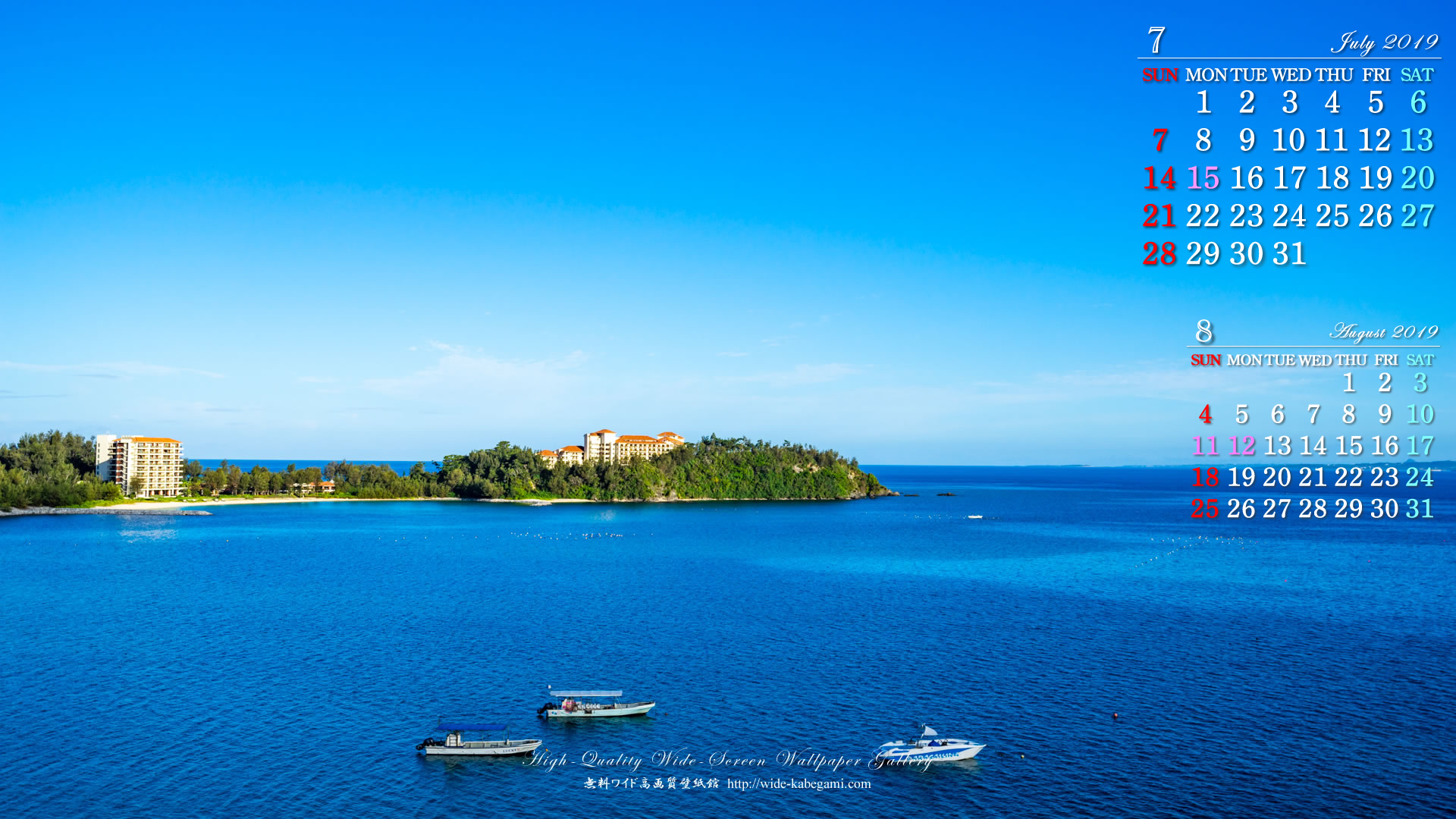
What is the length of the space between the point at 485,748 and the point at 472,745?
0.62m

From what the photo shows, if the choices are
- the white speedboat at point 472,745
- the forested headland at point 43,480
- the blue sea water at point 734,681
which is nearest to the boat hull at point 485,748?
the white speedboat at point 472,745

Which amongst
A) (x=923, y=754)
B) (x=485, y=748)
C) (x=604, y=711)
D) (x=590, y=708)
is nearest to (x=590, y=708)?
(x=590, y=708)

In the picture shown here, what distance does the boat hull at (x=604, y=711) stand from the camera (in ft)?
142

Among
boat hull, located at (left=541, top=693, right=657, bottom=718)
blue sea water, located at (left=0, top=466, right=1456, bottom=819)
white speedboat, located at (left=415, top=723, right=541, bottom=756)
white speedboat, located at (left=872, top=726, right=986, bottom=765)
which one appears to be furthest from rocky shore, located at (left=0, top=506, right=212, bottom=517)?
white speedboat, located at (left=872, top=726, right=986, bottom=765)

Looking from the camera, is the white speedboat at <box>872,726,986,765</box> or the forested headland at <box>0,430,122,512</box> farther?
the forested headland at <box>0,430,122,512</box>

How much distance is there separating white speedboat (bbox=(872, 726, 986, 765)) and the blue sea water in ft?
2.12

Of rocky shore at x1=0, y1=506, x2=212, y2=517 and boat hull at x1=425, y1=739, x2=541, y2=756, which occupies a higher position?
rocky shore at x1=0, y1=506, x2=212, y2=517

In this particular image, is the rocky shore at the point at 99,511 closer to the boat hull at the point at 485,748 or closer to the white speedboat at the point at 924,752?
the boat hull at the point at 485,748

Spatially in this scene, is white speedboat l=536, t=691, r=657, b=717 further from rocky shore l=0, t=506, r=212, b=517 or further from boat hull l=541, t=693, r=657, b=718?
rocky shore l=0, t=506, r=212, b=517

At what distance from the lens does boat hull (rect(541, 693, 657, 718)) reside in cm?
4325

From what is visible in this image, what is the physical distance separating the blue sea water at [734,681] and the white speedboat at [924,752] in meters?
0.65

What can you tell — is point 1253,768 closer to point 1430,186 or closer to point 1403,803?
point 1403,803

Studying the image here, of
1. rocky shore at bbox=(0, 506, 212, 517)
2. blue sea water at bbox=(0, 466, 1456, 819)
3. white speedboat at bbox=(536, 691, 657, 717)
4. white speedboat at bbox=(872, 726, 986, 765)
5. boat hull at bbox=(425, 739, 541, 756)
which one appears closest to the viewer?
blue sea water at bbox=(0, 466, 1456, 819)

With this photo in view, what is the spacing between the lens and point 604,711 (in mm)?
43375
